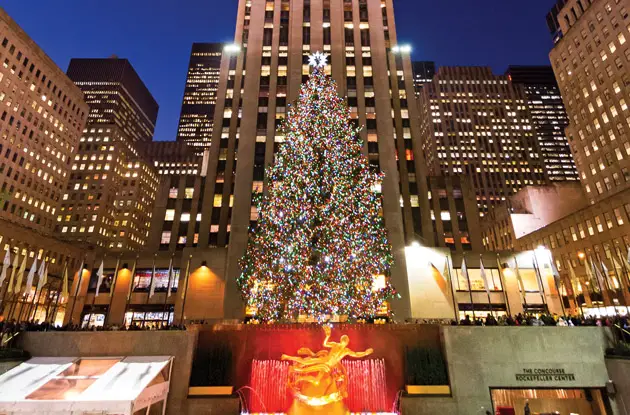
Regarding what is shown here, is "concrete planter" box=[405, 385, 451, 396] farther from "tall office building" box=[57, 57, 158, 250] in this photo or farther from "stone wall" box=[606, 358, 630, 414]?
"tall office building" box=[57, 57, 158, 250]

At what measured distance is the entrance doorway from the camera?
1669 centimetres

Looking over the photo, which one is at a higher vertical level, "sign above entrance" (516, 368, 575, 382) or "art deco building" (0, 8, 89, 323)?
"art deco building" (0, 8, 89, 323)

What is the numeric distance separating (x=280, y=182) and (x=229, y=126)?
30.7 m

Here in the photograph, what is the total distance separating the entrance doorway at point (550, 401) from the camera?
54.7 feet

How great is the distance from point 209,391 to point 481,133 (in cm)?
13859

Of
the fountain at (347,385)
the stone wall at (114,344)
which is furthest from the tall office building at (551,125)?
the stone wall at (114,344)

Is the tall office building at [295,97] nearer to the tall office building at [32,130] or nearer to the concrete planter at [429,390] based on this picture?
the concrete planter at [429,390]

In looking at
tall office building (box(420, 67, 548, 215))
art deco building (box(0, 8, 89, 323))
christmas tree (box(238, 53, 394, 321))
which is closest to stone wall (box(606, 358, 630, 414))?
christmas tree (box(238, 53, 394, 321))

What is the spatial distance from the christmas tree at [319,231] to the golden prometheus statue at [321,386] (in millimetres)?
9439

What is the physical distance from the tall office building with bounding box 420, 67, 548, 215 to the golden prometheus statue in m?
116

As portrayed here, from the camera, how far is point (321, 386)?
1224 cm

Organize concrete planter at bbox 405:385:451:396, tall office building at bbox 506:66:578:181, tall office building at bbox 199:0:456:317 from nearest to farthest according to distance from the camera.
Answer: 1. concrete planter at bbox 405:385:451:396
2. tall office building at bbox 199:0:456:317
3. tall office building at bbox 506:66:578:181

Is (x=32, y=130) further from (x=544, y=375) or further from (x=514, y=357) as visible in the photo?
(x=544, y=375)

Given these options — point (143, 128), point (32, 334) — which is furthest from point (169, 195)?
point (143, 128)
